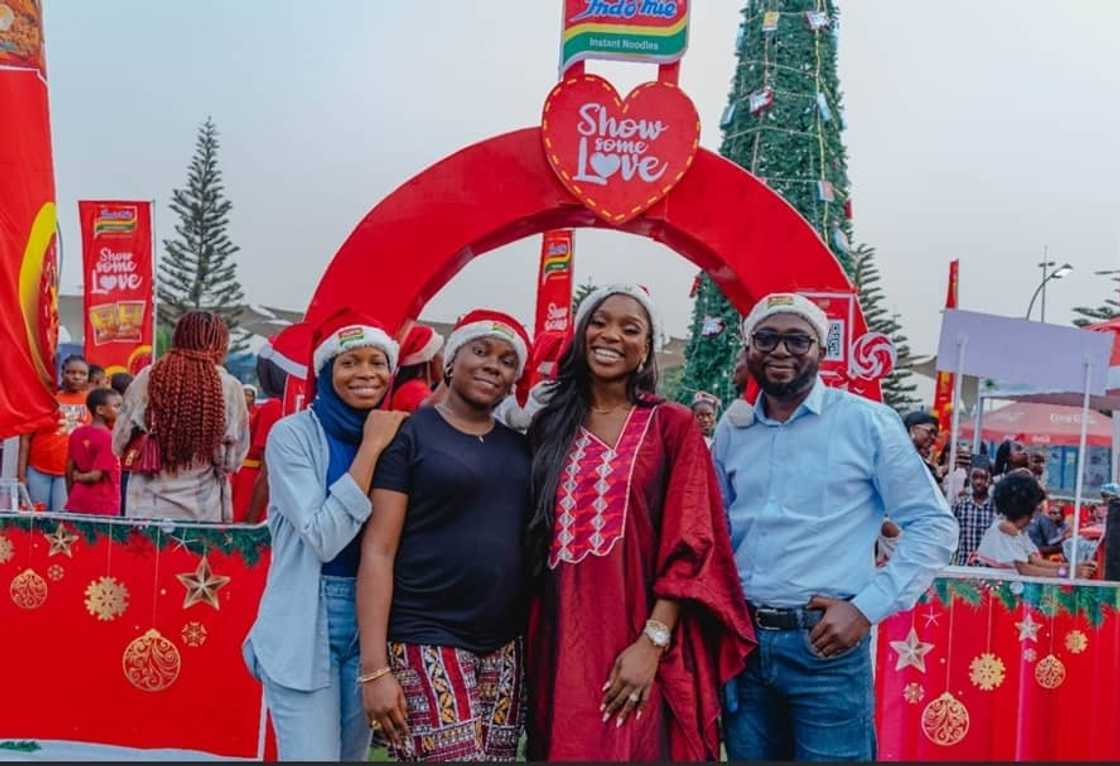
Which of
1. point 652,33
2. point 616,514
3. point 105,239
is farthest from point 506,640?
point 105,239

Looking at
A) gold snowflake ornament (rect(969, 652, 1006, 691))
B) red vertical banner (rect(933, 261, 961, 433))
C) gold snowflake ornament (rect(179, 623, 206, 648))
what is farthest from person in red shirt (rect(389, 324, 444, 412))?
red vertical banner (rect(933, 261, 961, 433))

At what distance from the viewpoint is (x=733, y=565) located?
2793mm

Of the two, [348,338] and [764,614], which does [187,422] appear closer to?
[348,338]

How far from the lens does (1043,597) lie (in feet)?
15.2

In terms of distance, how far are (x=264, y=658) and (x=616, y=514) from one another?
975 millimetres

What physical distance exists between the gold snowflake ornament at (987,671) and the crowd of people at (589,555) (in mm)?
1976

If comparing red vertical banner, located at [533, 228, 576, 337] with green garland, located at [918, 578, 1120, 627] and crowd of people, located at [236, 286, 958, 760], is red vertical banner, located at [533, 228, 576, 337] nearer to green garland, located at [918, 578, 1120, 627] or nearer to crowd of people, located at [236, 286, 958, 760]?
green garland, located at [918, 578, 1120, 627]

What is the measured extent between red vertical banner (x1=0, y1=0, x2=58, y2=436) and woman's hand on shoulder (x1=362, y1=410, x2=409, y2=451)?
2992 mm

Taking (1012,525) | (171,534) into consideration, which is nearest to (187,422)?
(171,534)

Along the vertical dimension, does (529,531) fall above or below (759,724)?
above

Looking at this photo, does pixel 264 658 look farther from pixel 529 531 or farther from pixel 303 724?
pixel 529 531

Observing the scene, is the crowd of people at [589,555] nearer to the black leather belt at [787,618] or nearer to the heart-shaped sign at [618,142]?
the black leather belt at [787,618]

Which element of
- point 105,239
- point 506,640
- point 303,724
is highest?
point 105,239

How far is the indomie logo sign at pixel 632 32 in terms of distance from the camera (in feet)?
16.8
